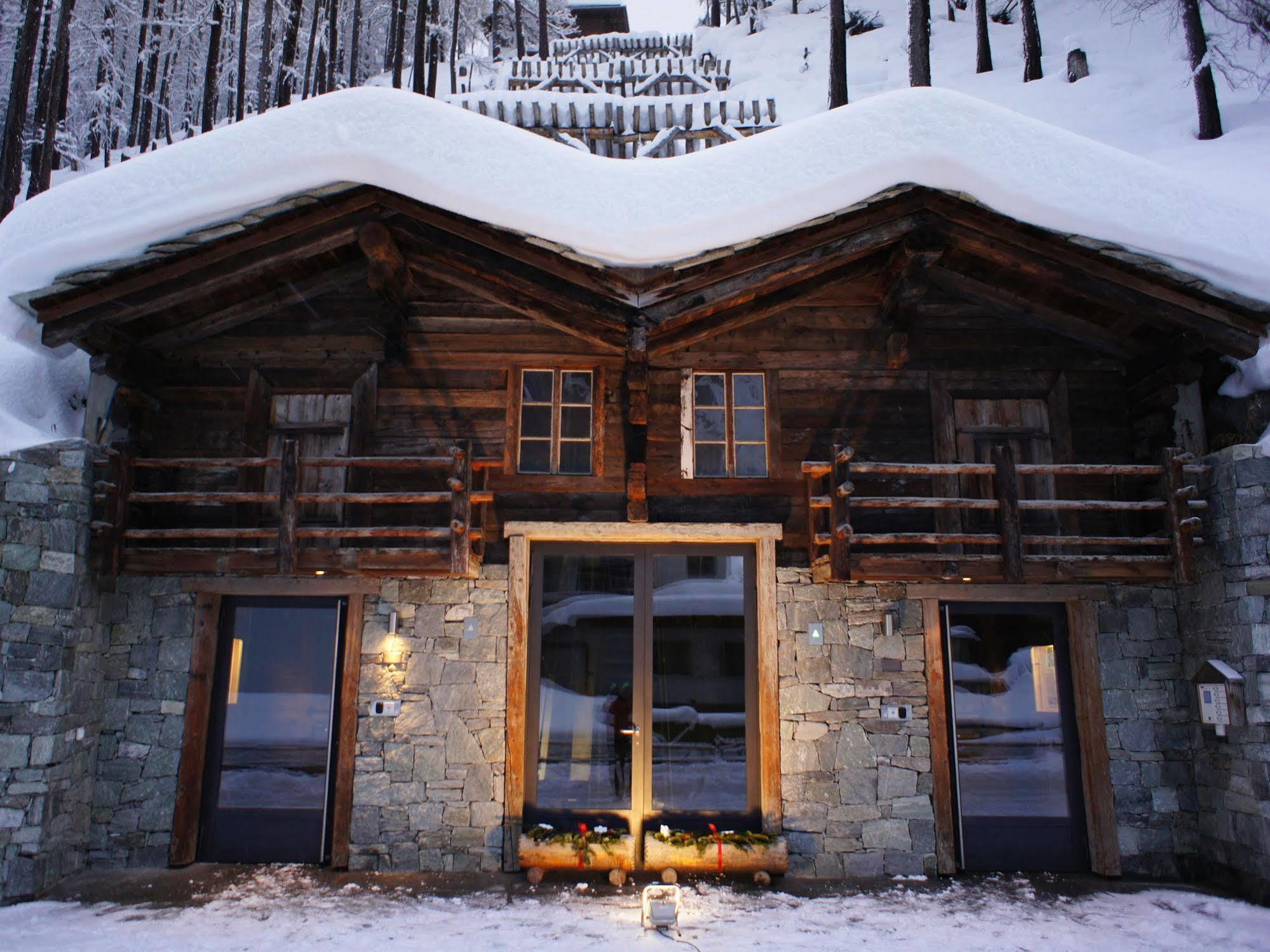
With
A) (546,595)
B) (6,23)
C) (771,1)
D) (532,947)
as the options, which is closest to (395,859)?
(532,947)

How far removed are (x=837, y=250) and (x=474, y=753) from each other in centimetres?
556

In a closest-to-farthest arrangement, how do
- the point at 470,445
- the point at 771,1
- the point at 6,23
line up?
the point at 470,445
the point at 6,23
the point at 771,1

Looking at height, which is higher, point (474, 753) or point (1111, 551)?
point (1111, 551)

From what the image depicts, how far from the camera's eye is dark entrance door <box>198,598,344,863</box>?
7.20 metres

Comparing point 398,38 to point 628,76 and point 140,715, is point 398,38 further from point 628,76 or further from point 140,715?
point 140,715

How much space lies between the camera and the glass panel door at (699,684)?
722 cm

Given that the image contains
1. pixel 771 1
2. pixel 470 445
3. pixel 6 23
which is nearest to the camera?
pixel 470 445

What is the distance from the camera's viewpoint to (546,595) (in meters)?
7.56

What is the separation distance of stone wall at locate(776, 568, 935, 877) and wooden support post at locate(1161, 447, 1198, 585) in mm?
2181

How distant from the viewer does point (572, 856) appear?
680 cm

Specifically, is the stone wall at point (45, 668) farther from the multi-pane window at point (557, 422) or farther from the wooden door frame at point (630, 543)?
the multi-pane window at point (557, 422)

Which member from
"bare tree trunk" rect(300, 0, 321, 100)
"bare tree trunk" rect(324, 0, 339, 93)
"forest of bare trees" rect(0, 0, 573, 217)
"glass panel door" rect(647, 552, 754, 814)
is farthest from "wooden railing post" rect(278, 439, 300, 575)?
"bare tree trunk" rect(300, 0, 321, 100)

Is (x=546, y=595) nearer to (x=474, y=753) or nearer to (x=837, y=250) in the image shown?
(x=474, y=753)

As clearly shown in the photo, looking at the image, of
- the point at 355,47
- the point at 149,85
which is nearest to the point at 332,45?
the point at 355,47
